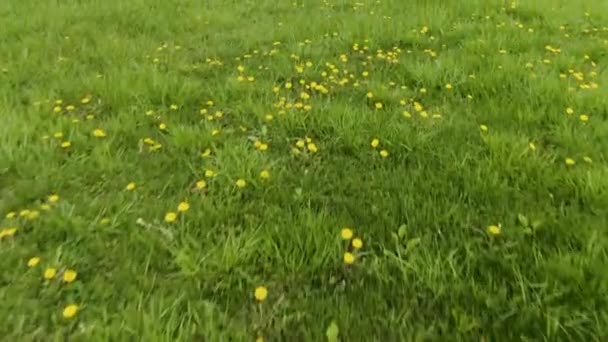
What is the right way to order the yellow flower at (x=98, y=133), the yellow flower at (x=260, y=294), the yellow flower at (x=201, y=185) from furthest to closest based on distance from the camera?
the yellow flower at (x=98, y=133), the yellow flower at (x=201, y=185), the yellow flower at (x=260, y=294)

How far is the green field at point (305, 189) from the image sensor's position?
220 centimetres

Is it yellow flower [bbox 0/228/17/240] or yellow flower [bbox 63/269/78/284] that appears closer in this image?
yellow flower [bbox 63/269/78/284]

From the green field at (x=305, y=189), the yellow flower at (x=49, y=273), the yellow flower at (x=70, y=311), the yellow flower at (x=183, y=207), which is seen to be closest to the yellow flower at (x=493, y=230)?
the green field at (x=305, y=189)

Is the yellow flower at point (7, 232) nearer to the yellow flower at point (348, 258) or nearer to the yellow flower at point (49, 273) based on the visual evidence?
the yellow flower at point (49, 273)

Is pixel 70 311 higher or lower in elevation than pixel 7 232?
lower

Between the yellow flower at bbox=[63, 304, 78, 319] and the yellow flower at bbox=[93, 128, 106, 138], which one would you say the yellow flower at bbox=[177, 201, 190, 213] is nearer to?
the yellow flower at bbox=[63, 304, 78, 319]

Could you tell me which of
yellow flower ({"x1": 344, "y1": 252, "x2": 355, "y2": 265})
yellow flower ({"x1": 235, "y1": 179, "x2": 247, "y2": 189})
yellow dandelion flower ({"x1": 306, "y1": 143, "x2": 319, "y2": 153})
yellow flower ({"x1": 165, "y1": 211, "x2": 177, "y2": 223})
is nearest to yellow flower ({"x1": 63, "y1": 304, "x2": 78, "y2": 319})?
yellow flower ({"x1": 165, "y1": 211, "x2": 177, "y2": 223})

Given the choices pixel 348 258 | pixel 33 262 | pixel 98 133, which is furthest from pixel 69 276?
pixel 98 133

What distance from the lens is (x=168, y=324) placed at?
210cm

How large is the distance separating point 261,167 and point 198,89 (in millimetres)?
1522

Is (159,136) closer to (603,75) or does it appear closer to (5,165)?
(5,165)

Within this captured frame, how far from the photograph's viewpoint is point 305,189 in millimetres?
3066

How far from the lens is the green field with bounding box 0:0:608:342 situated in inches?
86.4

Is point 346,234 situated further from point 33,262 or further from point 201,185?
point 33,262
